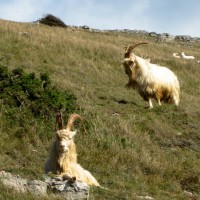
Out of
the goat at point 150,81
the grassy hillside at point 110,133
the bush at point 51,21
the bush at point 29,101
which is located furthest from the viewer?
the bush at point 51,21

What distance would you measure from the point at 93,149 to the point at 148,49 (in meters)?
22.4

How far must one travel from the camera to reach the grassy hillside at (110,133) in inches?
499

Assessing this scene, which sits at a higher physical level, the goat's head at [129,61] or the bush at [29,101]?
the goat's head at [129,61]

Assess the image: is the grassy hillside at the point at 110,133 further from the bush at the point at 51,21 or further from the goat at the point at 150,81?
the bush at the point at 51,21

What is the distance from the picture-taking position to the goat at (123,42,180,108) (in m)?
20.4

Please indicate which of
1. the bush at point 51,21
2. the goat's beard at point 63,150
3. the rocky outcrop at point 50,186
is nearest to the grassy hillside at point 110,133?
the rocky outcrop at point 50,186

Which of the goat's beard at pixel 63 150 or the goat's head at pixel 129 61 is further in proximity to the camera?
the goat's head at pixel 129 61

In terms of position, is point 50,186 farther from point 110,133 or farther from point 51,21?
point 51,21

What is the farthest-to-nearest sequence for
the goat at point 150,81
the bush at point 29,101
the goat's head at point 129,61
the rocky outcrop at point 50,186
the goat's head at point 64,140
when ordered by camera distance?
the goat's head at point 129,61
the goat at point 150,81
the bush at point 29,101
the goat's head at point 64,140
the rocky outcrop at point 50,186

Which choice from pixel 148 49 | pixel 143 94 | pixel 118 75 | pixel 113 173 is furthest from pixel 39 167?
pixel 148 49

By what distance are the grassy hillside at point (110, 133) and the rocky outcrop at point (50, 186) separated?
0.30 metres

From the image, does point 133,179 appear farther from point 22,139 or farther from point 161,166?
point 22,139

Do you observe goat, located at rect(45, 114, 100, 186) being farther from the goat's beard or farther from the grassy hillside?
the grassy hillside

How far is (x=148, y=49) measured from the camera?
36094 millimetres
